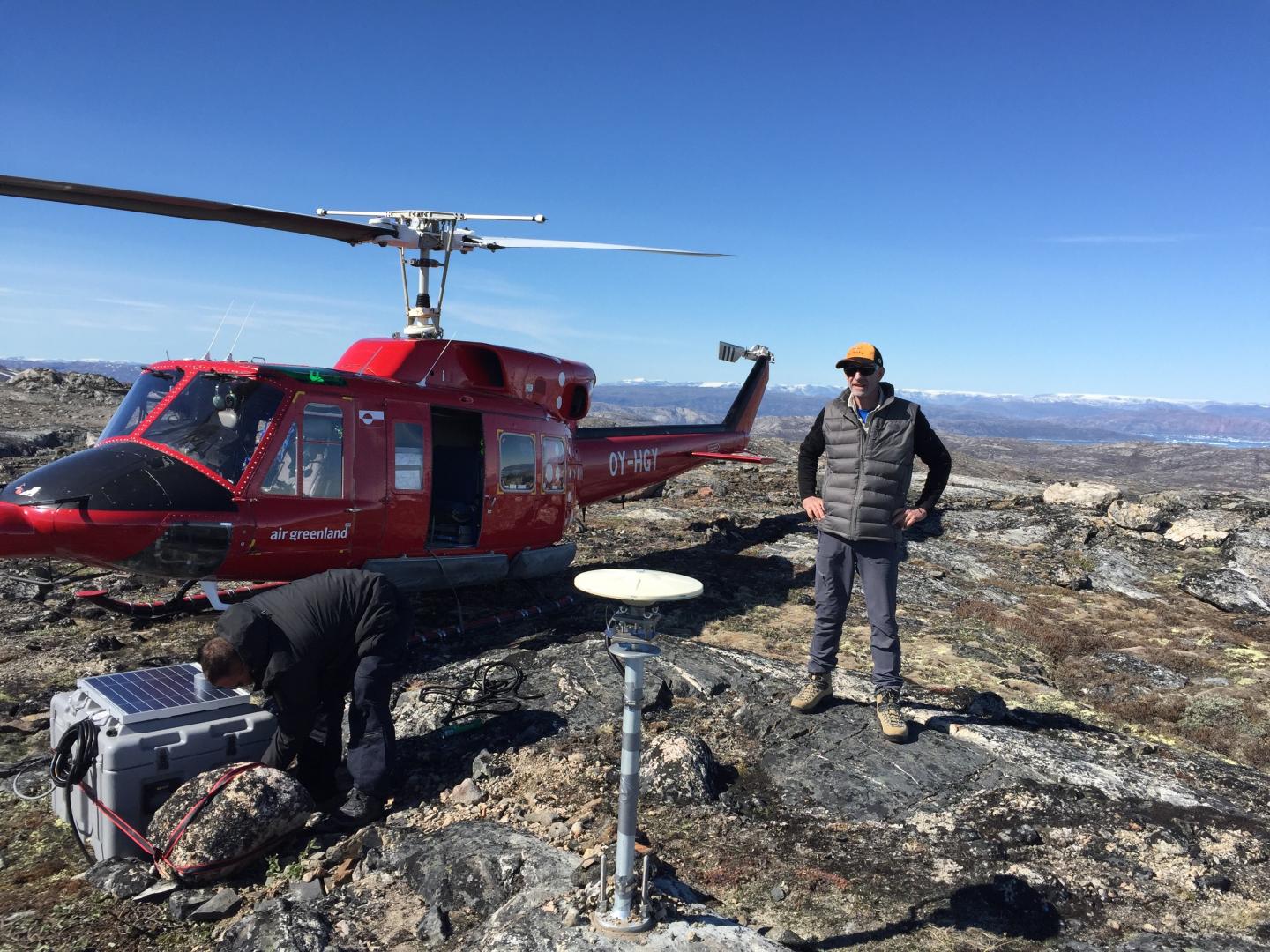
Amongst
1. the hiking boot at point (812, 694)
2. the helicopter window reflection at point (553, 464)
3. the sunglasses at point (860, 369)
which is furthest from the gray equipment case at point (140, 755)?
the helicopter window reflection at point (553, 464)

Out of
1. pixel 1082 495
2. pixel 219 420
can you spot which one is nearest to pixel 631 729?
pixel 219 420

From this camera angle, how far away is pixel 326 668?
4.56 metres

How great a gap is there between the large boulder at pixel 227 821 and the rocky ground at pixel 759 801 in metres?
0.15

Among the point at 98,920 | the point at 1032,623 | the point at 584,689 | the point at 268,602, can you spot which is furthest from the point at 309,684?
the point at 1032,623

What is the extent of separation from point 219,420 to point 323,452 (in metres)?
0.83

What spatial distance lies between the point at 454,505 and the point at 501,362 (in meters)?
1.65

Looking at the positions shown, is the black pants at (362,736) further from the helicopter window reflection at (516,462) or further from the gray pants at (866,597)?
the helicopter window reflection at (516,462)

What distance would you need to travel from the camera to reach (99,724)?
13.5 feet

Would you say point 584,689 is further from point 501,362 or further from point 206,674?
point 501,362

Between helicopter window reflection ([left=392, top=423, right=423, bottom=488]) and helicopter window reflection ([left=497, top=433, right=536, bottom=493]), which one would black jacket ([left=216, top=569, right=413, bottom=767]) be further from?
helicopter window reflection ([left=497, top=433, right=536, bottom=493])

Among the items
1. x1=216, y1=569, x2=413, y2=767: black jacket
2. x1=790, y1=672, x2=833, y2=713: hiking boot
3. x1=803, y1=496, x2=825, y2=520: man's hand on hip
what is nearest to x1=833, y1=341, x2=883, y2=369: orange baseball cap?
x1=803, y1=496, x2=825, y2=520: man's hand on hip

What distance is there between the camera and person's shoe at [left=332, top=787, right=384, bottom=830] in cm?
434

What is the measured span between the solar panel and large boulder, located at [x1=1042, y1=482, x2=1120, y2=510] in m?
16.2

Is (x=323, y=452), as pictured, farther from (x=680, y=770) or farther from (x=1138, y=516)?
(x=1138, y=516)
